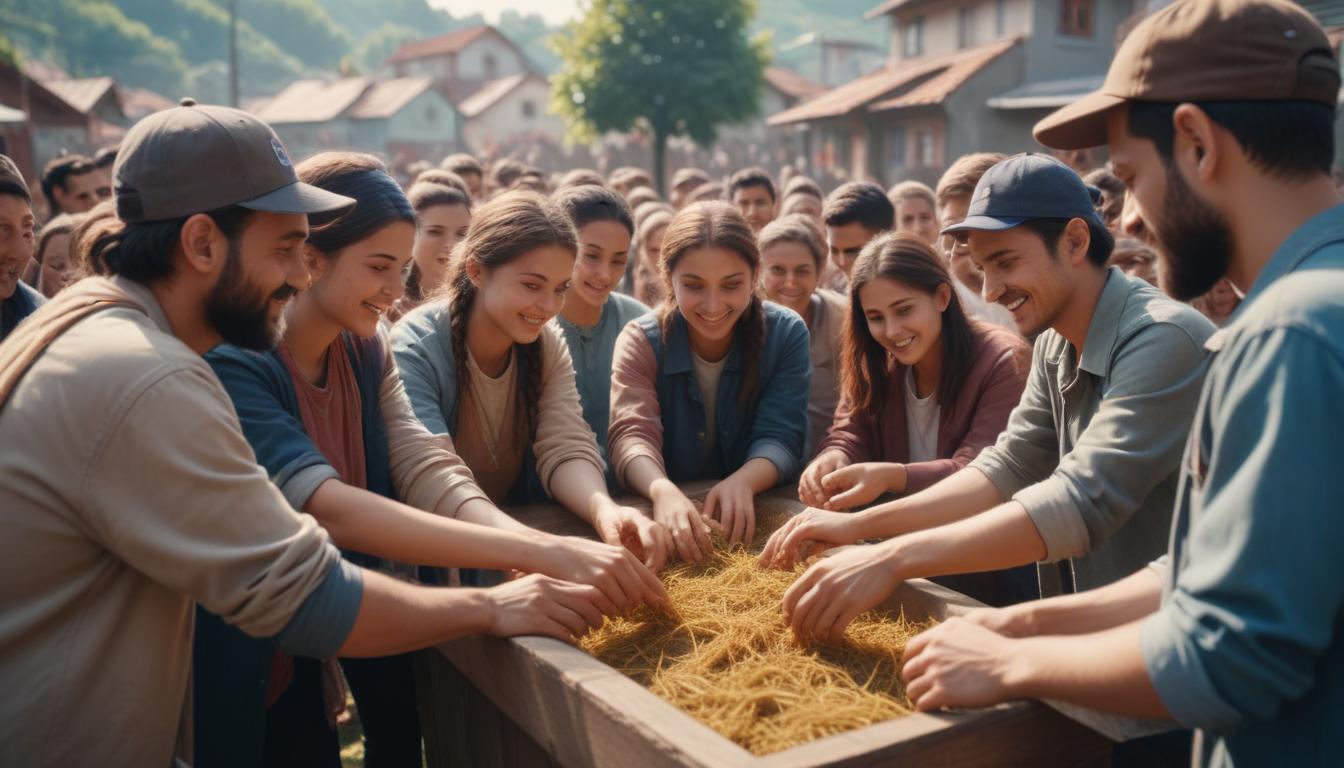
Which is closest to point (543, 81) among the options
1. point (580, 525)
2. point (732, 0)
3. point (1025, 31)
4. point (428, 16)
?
point (732, 0)

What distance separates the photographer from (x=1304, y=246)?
4.32ft

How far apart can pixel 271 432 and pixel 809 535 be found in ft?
4.24

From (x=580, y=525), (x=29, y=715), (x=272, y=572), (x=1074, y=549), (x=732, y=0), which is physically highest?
(x=732, y=0)

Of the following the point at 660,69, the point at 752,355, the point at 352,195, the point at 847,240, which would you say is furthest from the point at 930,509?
the point at 660,69

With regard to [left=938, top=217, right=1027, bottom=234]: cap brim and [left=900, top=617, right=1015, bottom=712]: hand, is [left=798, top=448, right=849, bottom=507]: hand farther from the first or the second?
[left=900, top=617, right=1015, bottom=712]: hand

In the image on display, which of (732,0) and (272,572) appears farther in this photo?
(732,0)

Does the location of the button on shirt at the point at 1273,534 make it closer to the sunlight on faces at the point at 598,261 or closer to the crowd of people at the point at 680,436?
the crowd of people at the point at 680,436

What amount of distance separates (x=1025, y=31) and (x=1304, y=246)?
23.6 meters

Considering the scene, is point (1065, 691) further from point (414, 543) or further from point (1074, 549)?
point (414, 543)

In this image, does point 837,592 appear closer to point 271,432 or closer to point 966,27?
point 271,432

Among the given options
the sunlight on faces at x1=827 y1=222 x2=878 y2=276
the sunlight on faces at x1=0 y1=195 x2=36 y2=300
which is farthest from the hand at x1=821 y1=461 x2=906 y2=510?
the sunlight on faces at x1=0 y1=195 x2=36 y2=300

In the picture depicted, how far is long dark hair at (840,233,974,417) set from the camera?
3.31 metres

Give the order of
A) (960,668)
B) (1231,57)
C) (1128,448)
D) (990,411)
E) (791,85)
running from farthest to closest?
(791,85)
(990,411)
(1128,448)
(960,668)
(1231,57)

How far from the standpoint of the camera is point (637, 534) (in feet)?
9.13
